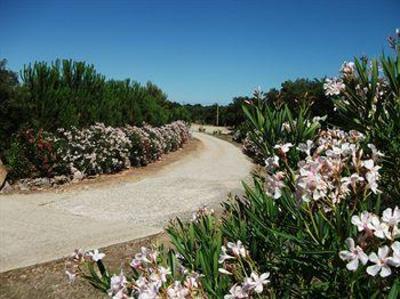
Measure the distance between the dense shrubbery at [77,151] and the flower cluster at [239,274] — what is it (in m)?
10.4

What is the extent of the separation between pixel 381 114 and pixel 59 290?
13.4 ft

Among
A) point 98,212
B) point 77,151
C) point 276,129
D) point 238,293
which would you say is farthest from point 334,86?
point 77,151

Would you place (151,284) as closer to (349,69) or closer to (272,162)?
(272,162)

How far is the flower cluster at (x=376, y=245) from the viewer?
126cm

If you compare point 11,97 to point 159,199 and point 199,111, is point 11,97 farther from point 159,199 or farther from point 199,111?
point 199,111

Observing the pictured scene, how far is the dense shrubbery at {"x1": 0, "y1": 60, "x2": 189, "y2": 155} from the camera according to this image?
11.6 metres

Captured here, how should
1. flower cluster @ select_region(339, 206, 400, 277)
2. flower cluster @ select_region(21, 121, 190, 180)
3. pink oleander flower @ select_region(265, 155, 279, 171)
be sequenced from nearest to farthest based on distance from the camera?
flower cluster @ select_region(339, 206, 400, 277) → pink oleander flower @ select_region(265, 155, 279, 171) → flower cluster @ select_region(21, 121, 190, 180)

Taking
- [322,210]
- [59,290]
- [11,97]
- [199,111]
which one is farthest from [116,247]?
[199,111]

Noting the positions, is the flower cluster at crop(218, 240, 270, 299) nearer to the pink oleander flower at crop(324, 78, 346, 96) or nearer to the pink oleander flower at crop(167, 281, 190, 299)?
the pink oleander flower at crop(167, 281, 190, 299)

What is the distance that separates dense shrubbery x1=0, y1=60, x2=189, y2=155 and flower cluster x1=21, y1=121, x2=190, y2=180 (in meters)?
0.43

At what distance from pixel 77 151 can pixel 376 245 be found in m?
11.6

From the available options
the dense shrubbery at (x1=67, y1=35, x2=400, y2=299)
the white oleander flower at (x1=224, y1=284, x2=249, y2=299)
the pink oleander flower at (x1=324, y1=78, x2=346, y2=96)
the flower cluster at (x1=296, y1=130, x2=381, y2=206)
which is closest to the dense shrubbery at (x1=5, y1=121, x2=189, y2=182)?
the dense shrubbery at (x1=67, y1=35, x2=400, y2=299)

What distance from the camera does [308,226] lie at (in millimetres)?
1715

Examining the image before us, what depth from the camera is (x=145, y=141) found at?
15156mm
